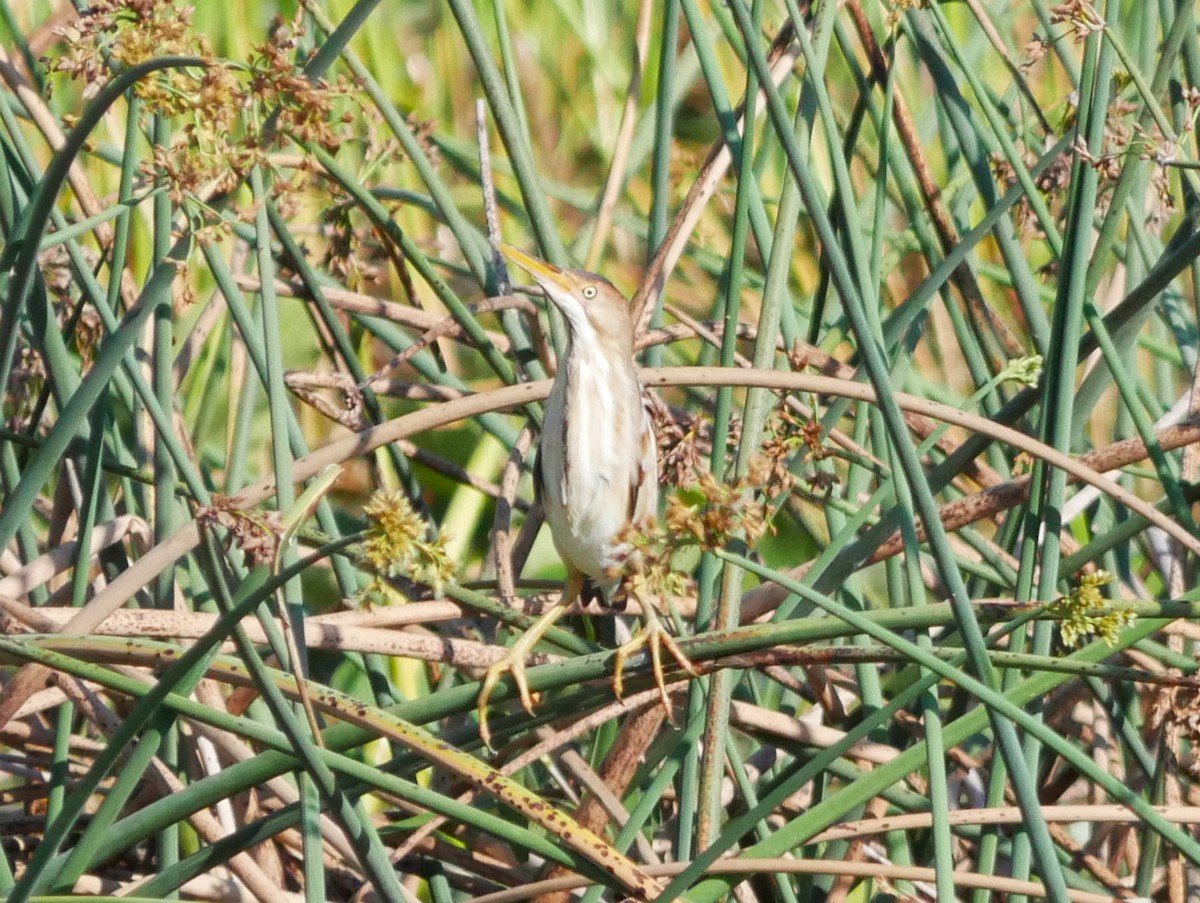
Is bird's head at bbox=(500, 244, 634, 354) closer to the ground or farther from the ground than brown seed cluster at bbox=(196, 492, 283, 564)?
farther from the ground

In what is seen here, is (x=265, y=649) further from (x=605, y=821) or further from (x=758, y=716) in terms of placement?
(x=758, y=716)

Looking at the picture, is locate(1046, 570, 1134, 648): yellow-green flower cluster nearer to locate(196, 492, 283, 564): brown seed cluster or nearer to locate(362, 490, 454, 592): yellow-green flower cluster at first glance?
locate(362, 490, 454, 592): yellow-green flower cluster

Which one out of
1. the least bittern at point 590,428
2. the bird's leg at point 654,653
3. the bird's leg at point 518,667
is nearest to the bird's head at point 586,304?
the least bittern at point 590,428

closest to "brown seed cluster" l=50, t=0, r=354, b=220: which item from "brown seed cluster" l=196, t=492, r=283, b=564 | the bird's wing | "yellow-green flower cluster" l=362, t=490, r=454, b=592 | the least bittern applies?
"brown seed cluster" l=196, t=492, r=283, b=564

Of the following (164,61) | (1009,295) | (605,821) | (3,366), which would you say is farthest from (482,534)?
(164,61)

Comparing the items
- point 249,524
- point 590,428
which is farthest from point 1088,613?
point 590,428
